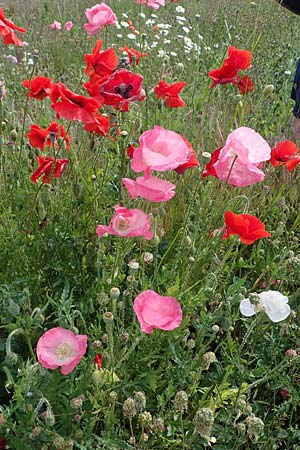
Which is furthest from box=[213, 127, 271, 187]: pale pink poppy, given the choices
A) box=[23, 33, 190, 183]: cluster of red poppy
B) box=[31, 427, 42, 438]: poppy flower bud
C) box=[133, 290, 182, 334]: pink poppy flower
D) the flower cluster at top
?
box=[31, 427, 42, 438]: poppy flower bud

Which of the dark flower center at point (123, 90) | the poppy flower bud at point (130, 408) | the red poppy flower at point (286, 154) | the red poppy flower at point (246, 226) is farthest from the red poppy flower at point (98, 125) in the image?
the poppy flower bud at point (130, 408)

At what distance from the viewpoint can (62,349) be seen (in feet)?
4.12

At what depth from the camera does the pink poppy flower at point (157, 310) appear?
4.18ft

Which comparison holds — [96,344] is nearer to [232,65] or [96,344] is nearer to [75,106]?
[75,106]

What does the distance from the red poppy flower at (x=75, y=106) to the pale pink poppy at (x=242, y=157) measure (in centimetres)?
39

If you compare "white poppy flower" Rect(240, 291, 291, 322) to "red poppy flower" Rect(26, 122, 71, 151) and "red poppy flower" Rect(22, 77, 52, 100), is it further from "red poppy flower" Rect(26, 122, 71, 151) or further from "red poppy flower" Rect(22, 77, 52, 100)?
"red poppy flower" Rect(22, 77, 52, 100)

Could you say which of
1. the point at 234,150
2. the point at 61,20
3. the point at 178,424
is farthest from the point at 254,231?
the point at 61,20

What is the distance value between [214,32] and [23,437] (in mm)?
4621

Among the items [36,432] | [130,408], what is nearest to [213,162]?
[130,408]

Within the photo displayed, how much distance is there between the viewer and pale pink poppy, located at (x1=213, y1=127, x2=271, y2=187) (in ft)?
4.69

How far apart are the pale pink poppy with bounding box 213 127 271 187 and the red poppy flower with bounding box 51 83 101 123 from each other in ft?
1.27

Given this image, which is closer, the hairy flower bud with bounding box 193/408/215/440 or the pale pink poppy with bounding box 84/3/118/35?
the hairy flower bud with bounding box 193/408/215/440

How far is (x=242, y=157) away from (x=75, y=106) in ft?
1.64

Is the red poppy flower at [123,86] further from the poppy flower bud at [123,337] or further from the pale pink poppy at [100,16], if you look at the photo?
the poppy flower bud at [123,337]
